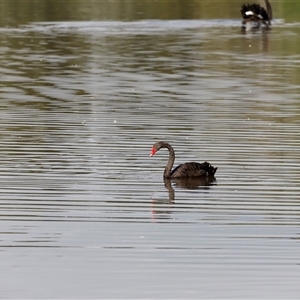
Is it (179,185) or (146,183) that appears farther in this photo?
(179,185)

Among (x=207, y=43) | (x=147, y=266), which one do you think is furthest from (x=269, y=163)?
(x=207, y=43)

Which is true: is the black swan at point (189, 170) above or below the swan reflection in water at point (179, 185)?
above

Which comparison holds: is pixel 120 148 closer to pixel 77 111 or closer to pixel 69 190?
pixel 69 190

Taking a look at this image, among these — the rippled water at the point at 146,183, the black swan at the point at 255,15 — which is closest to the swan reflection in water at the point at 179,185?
the rippled water at the point at 146,183

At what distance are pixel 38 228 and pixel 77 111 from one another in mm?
10564

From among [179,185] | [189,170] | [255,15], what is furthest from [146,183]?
[255,15]

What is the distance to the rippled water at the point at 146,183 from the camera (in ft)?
37.3

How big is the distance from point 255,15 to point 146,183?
33.9 meters

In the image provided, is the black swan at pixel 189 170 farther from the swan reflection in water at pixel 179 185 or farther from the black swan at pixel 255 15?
the black swan at pixel 255 15

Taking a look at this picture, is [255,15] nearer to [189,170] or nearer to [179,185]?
[189,170]

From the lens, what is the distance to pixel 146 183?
16.2 meters

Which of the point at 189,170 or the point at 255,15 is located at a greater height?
the point at 189,170

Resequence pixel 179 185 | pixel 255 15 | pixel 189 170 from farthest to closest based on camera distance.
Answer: pixel 255 15 → pixel 189 170 → pixel 179 185

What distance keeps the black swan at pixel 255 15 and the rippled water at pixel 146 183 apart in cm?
1590
